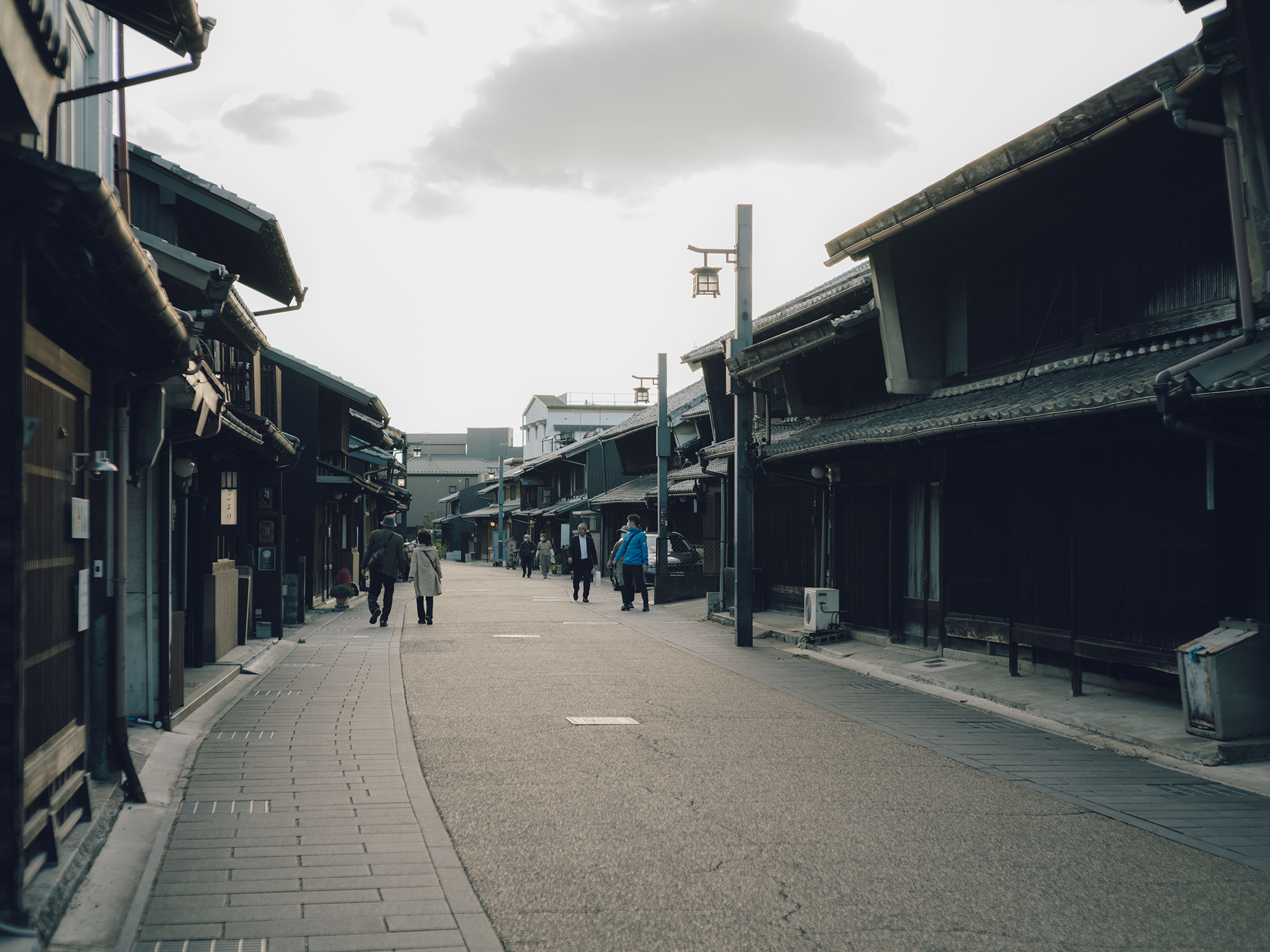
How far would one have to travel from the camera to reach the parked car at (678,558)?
3077 cm

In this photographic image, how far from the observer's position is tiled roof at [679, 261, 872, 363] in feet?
57.5

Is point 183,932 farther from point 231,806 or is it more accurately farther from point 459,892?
point 231,806

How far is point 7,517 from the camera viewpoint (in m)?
3.94

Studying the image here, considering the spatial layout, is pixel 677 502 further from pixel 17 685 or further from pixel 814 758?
pixel 17 685

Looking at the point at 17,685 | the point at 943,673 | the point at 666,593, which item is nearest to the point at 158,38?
the point at 17,685

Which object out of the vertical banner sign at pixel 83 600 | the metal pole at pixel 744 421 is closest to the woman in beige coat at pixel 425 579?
the metal pole at pixel 744 421

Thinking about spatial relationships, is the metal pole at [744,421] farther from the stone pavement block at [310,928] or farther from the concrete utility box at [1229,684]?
the stone pavement block at [310,928]

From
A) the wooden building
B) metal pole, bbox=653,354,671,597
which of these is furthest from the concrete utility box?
metal pole, bbox=653,354,671,597

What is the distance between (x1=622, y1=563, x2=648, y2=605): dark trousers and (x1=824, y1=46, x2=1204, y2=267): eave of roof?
407 inches

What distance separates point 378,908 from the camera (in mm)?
4656

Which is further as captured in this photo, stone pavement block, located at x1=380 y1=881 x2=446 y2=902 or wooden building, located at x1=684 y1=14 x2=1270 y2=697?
wooden building, located at x1=684 y1=14 x2=1270 y2=697

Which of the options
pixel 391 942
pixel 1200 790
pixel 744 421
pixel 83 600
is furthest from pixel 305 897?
pixel 744 421

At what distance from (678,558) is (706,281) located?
45.5 feet

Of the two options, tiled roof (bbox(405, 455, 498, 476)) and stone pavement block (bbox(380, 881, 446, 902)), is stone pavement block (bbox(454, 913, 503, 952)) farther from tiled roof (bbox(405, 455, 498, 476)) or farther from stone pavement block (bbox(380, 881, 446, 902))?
tiled roof (bbox(405, 455, 498, 476))
